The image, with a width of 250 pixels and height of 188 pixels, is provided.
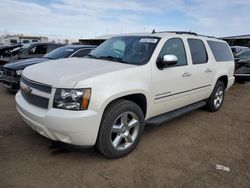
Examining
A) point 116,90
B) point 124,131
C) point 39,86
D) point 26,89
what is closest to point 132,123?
point 124,131

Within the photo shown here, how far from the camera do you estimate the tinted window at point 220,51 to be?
5.26 metres

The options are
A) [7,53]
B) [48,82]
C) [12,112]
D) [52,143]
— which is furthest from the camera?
[7,53]

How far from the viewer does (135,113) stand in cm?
334

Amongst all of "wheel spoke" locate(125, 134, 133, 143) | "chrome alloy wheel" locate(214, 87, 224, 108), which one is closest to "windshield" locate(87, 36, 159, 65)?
"wheel spoke" locate(125, 134, 133, 143)

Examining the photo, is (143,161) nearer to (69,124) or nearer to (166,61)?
(69,124)

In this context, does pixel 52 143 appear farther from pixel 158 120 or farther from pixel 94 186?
pixel 158 120

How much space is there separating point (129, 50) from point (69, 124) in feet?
5.76

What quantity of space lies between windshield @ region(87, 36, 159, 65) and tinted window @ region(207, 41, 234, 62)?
203cm

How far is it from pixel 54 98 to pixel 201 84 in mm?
3131

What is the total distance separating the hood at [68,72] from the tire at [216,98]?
295 cm

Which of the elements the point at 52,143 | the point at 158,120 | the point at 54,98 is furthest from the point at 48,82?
the point at 158,120

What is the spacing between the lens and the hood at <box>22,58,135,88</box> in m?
2.79

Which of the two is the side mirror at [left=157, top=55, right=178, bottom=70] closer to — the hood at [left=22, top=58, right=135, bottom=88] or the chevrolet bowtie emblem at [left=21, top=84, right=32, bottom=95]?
the hood at [left=22, top=58, right=135, bottom=88]

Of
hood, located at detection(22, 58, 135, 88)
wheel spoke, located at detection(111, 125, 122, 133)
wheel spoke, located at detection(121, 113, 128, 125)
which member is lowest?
wheel spoke, located at detection(111, 125, 122, 133)
